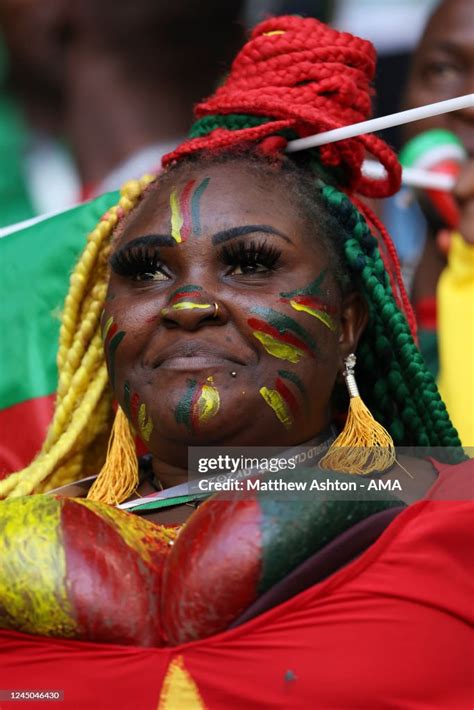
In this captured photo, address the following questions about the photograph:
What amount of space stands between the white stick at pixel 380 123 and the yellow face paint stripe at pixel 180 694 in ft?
3.72

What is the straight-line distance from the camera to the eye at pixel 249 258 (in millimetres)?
2152

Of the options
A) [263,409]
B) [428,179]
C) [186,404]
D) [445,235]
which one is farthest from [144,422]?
[445,235]

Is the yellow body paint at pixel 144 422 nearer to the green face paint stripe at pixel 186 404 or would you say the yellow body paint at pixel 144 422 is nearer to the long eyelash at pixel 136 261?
the green face paint stripe at pixel 186 404

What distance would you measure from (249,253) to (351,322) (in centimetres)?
31

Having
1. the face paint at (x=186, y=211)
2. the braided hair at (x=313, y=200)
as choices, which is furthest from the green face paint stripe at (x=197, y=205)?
the braided hair at (x=313, y=200)

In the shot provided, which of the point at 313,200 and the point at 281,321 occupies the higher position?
the point at 313,200

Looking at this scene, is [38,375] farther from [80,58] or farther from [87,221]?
[80,58]

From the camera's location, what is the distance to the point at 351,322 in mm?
2342

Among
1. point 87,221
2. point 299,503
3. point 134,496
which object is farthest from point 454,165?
point 299,503

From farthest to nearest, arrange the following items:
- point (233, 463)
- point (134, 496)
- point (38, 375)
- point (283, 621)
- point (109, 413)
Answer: point (38, 375) → point (109, 413) → point (134, 496) → point (233, 463) → point (283, 621)

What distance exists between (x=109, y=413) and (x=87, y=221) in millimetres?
586

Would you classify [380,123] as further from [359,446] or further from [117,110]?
[117,110]

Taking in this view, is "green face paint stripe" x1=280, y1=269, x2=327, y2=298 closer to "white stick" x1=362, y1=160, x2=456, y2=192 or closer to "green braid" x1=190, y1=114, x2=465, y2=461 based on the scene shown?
"green braid" x1=190, y1=114, x2=465, y2=461

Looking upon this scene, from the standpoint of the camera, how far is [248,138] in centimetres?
234
